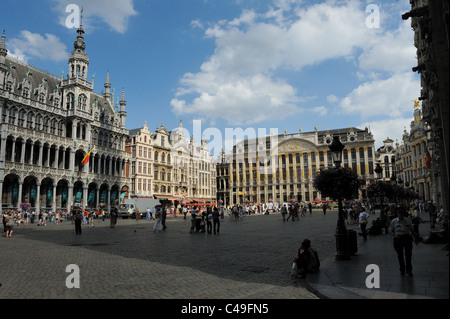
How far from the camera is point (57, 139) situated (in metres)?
47.6

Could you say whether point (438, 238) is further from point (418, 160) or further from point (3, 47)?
point (418, 160)

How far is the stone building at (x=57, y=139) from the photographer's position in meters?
41.8

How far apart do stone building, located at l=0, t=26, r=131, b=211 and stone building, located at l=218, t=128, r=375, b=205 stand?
46002 mm

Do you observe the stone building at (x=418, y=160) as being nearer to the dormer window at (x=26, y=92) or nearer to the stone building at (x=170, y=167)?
the stone building at (x=170, y=167)

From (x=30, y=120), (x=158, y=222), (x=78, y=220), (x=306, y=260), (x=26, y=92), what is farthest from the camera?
(x=30, y=120)

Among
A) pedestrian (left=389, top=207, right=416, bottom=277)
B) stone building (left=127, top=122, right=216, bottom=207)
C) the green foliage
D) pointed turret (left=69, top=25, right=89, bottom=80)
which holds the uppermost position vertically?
pointed turret (left=69, top=25, right=89, bottom=80)

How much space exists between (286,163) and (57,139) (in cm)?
6307

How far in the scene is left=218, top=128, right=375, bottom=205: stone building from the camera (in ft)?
282

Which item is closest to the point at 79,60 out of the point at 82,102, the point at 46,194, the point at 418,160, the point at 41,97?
the point at 82,102

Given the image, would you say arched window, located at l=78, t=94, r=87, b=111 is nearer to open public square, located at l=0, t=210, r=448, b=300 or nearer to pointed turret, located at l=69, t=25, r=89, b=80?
pointed turret, located at l=69, t=25, r=89, b=80

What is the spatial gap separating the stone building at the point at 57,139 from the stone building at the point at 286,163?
1811 inches

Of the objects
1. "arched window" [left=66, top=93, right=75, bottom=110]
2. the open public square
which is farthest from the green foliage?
"arched window" [left=66, top=93, right=75, bottom=110]
